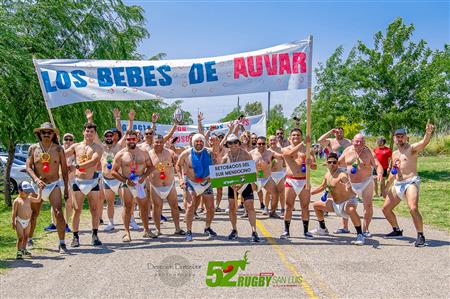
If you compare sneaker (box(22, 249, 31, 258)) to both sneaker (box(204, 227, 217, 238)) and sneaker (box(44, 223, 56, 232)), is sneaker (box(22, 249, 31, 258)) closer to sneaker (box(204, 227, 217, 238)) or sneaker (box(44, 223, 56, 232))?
sneaker (box(44, 223, 56, 232))

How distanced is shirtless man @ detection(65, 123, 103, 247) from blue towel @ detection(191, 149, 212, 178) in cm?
172

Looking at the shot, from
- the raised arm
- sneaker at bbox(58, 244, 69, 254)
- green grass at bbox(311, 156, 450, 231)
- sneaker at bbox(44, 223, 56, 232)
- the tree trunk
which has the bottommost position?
green grass at bbox(311, 156, 450, 231)

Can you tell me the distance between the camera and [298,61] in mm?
9359

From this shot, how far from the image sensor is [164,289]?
18.6ft

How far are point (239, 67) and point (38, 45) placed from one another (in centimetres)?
709

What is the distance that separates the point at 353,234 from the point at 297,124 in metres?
2.65

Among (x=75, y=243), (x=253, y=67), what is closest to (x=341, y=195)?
(x=253, y=67)

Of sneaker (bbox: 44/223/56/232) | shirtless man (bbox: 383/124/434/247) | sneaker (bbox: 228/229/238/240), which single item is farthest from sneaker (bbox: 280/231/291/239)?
sneaker (bbox: 44/223/56/232)

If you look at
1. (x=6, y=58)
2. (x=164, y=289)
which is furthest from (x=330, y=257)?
(x=6, y=58)

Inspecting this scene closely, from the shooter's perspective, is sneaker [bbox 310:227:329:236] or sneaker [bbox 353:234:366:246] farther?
sneaker [bbox 310:227:329:236]

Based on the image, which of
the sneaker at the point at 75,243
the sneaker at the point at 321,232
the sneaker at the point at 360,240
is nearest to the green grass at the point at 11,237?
the sneaker at the point at 75,243

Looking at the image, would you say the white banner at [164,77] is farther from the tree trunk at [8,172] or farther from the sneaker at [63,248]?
the tree trunk at [8,172]

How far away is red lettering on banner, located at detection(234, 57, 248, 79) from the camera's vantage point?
968cm

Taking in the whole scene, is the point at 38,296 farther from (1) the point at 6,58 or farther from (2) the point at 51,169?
(1) the point at 6,58
